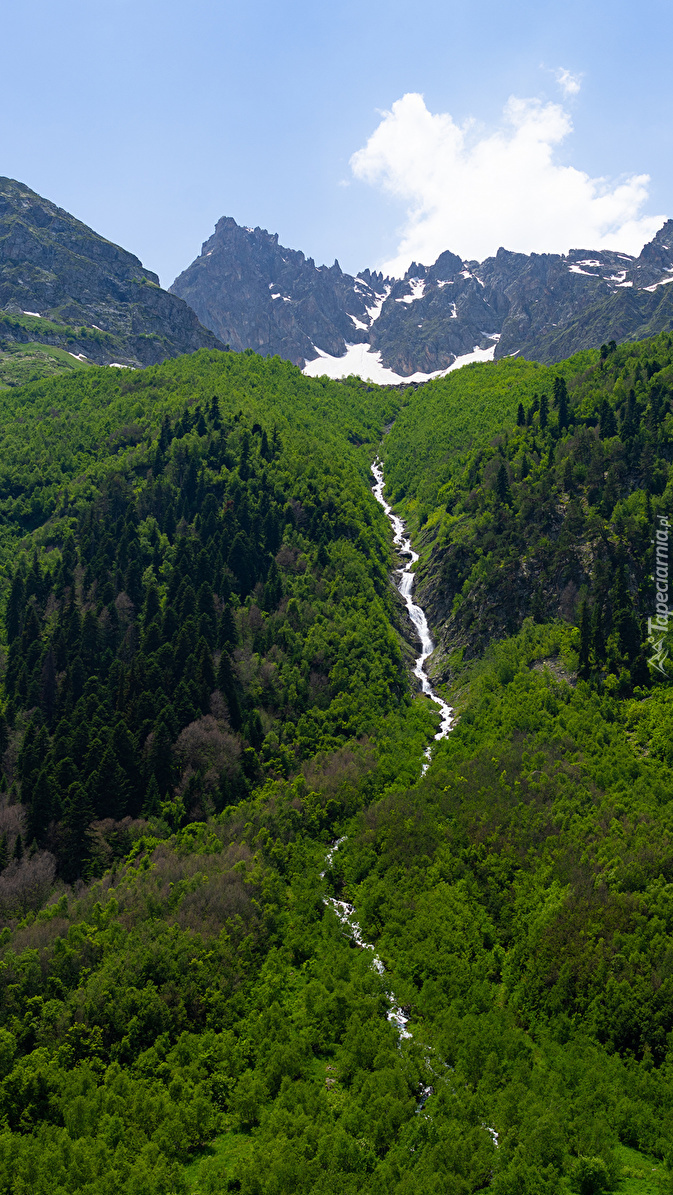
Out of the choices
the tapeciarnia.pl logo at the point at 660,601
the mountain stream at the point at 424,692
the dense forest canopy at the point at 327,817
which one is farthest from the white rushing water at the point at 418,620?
the tapeciarnia.pl logo at the point at 660,601

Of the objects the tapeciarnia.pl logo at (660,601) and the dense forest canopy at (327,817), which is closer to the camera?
the dense forest canopy at (327,817)

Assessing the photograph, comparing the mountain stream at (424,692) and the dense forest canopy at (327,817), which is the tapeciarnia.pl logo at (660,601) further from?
the mountain stream at (424,692)

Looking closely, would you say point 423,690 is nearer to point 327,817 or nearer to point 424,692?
point 424,692

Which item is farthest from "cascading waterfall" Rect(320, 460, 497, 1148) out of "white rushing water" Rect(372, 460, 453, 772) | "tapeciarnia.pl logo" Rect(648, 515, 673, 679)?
"tapeciarnia.pl logo" Rect(648, 515, 673, 679)

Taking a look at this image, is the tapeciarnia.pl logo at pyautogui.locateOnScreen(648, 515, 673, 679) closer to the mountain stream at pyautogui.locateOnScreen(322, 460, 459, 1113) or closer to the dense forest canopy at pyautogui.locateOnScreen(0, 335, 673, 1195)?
the dense forest canopy at pyautogui.locateOnScreen(0, 335, 673, 1195)

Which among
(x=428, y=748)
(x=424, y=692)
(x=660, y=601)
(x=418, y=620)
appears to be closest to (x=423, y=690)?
(x=424, y=692)

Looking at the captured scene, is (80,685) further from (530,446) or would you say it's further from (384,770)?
(530,446)

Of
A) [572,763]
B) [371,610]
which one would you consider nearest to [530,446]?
[371,610]
